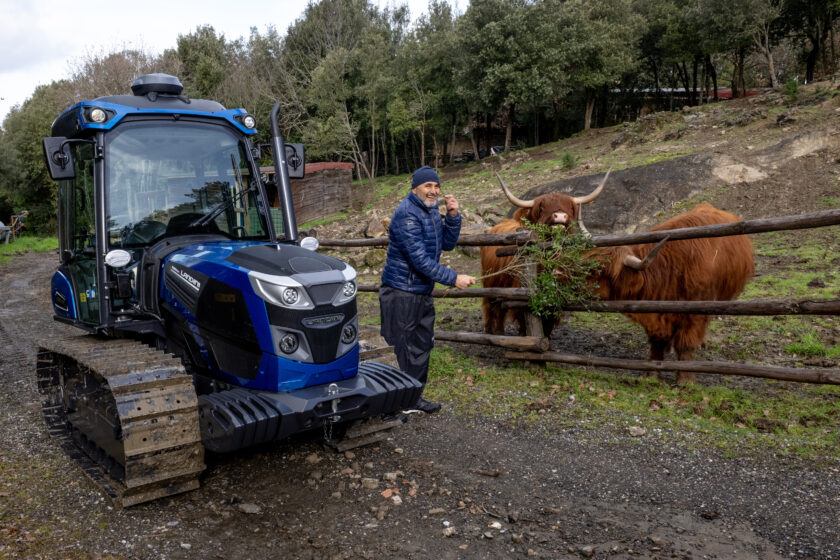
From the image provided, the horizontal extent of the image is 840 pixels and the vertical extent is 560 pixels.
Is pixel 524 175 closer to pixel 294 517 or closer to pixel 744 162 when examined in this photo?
pixel 744 162

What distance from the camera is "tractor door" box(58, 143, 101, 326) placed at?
15.8 ft

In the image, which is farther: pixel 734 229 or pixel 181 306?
pixel 734 229

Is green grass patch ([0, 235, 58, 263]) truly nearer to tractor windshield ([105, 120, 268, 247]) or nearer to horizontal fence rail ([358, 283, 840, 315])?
tractor windshield ([105, 120, 268, 247])

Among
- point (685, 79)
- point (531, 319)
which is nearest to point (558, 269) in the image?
point (531, 319)

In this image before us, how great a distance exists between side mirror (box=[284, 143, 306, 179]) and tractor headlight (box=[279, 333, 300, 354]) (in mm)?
1759

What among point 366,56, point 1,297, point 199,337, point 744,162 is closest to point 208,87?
point 366,56

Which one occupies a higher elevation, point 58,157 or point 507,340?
point 58,157

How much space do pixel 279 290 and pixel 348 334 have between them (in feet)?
1.85

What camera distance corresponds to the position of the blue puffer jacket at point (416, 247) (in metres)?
5.24

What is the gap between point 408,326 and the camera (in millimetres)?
5504

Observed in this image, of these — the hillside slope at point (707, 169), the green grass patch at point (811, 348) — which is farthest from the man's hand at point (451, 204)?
the hillside slope at point (707, 169)

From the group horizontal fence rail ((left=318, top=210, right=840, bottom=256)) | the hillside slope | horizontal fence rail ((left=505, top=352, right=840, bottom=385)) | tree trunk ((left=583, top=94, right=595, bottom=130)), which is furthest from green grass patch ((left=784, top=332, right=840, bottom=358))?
tree trunk ((left=583, top=94, right=595, bottom=130))

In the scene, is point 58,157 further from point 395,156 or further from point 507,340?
point 395,156

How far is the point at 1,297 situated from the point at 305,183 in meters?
14.9
